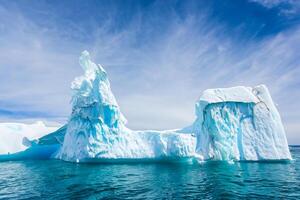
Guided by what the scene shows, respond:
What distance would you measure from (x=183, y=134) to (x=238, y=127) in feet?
21.1

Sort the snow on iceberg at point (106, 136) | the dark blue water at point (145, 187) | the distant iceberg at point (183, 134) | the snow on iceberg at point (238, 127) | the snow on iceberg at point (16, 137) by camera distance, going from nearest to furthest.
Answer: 1. the dark blue water at point (145, 187)
2. the snow on iceberg at point (106, 136)
3. the distant iceberg at point (183, 134)
4. the snow on iceberg at point (238, 127)
5. the snow on iceberg at point (16, 137)

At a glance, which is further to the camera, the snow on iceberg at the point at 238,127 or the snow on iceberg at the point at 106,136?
the snow on iceberg at the point at 238,127

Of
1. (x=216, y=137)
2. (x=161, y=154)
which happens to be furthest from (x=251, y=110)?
(x=161, y=154)

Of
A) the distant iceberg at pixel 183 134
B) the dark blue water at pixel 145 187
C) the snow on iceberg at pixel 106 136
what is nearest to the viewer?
the dark blue water at pixel 145 187

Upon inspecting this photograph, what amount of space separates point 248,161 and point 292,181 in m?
9.78

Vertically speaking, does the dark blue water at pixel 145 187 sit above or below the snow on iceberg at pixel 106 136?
below

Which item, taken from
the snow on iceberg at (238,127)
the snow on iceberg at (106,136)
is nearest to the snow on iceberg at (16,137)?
the snow on iceberg at (106,136)

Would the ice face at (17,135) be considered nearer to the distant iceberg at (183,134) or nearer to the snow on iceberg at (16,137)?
the snow on iceberg at (16,137)

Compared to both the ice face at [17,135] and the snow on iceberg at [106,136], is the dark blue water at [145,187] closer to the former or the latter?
the snow on iceberg at [106,136]

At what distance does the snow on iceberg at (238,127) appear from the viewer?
23.2 meters

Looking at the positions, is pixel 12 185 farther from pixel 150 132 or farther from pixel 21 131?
pixel 21 131

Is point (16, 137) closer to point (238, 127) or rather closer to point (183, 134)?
point (183, 134)

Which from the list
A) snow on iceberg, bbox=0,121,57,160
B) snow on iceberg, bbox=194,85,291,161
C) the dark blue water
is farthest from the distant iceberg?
the dark blue water

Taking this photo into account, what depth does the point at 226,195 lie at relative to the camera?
10797 mm
